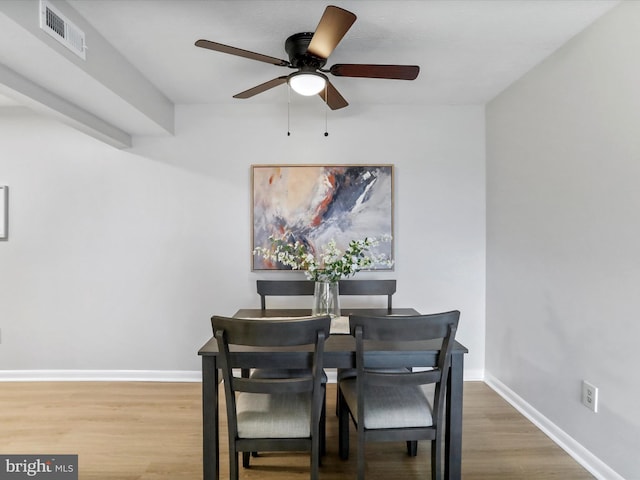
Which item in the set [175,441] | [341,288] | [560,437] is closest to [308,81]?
[341,288]

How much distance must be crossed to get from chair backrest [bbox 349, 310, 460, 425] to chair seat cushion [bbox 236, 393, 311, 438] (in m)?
0.26

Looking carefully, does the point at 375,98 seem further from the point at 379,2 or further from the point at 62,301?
the point at 62,301

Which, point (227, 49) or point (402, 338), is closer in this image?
point (402, 338)

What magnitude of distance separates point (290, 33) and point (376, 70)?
1.78 ft

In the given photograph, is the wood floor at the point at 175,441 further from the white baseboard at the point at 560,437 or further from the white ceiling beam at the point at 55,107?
the white ceiling beam at the point at 55,107

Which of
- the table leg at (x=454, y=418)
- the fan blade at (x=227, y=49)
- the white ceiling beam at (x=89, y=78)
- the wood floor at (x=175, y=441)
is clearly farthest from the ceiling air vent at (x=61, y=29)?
the table leg at (x=454, y=418)

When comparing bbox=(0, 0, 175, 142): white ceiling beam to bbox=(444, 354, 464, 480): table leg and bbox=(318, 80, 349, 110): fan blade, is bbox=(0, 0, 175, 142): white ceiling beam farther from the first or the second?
bbox=(444, 354, 464, 480): table leg

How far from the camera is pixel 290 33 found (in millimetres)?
2049

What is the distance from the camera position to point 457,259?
319 centimetres

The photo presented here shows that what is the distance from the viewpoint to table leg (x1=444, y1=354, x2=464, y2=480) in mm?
1690

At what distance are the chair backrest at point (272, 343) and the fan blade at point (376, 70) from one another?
1305 millimetres

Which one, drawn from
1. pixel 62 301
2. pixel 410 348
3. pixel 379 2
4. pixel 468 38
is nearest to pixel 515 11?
pixel 468 38

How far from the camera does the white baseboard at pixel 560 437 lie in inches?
74.4

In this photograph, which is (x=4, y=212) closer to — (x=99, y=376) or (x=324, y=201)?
(x=99, y=376)
